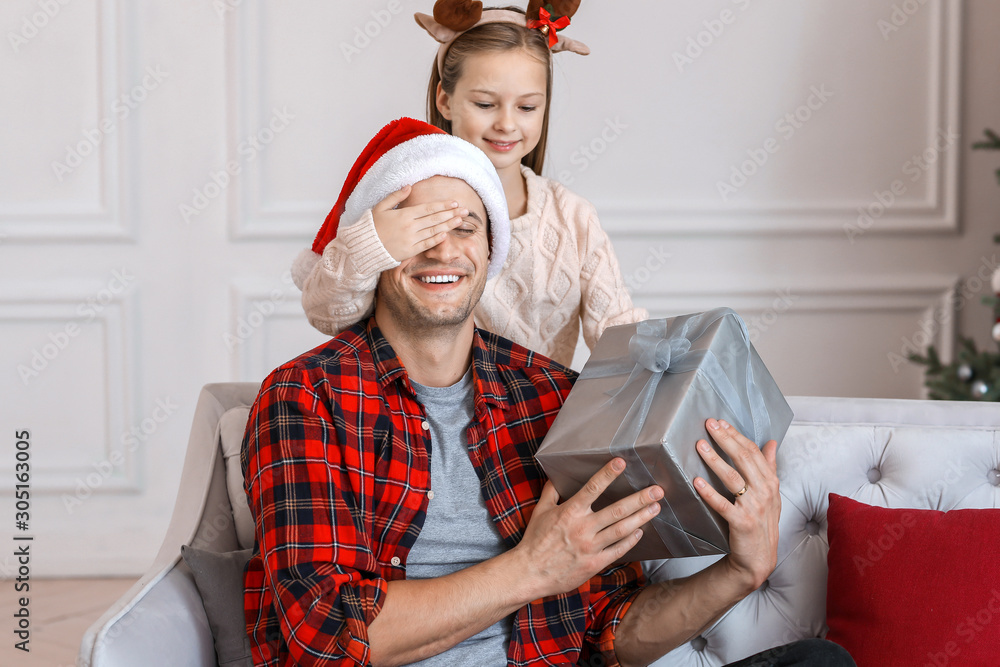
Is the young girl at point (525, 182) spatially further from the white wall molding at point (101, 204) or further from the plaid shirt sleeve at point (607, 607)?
the white wall molding at point (101, 204)

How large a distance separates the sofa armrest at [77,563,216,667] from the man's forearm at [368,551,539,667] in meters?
0.28

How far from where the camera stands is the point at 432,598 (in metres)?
1.07

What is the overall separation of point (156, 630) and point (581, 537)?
1.92ft

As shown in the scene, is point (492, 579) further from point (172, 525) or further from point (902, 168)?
point (902, 168)

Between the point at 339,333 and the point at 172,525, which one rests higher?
the point at 339,333

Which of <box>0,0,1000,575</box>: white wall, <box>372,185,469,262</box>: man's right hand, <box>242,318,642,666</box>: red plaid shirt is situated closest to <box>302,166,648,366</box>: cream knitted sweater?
<box>242,318,642,666</box>: red plaid shirt

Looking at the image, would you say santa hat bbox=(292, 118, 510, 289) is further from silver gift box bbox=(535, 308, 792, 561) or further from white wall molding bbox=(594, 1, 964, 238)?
white wall molding bbox=(594, 1, 964, 238)

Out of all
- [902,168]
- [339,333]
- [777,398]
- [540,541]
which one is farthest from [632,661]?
[902,168]

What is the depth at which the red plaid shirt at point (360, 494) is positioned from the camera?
1.03 meters

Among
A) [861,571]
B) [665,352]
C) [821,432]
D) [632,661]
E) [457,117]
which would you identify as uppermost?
[457,117]

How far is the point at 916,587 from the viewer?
1.13 metres

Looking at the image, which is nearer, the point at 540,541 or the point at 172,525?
the point at 540,541

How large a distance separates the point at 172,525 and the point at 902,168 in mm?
2758

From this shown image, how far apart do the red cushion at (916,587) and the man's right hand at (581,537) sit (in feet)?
1.16
